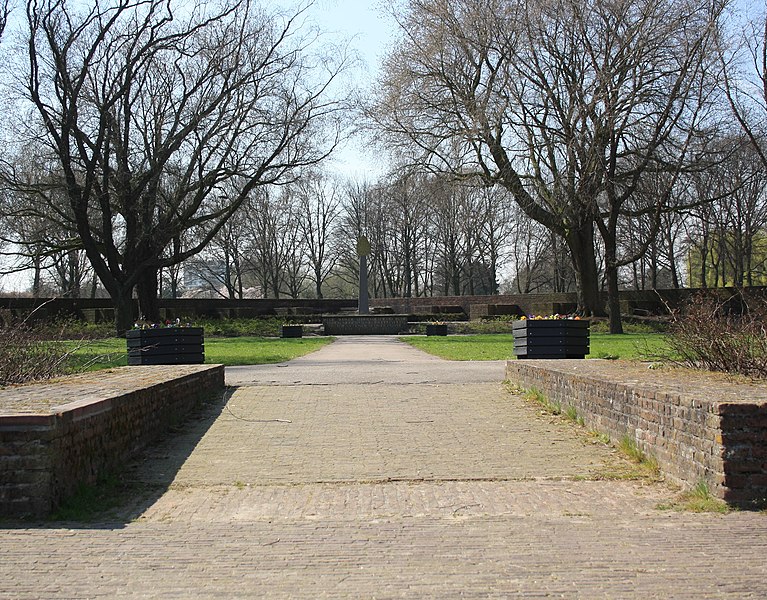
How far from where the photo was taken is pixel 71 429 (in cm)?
602

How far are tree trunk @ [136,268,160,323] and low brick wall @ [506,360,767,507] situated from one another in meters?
31.2

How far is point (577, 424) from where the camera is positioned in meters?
9.27

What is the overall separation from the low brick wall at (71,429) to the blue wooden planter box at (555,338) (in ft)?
25.7

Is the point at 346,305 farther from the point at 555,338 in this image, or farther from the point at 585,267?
the point at 555,338

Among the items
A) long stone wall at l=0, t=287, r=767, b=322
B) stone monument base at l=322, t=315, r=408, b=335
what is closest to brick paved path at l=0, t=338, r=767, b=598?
stone monument base at l=322, t=315, r=408, b=335

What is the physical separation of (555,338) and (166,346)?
298 inches

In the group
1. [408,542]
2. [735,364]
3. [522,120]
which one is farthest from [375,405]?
[522,120]

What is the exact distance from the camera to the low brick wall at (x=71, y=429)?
5500 millimetres

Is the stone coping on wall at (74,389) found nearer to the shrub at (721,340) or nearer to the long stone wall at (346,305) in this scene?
the shrub at (721,340)

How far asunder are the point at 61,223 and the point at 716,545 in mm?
32322

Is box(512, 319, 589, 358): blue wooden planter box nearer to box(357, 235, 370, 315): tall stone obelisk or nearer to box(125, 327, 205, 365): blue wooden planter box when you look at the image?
box(125, 327, 205, 365): blue wooden planter box

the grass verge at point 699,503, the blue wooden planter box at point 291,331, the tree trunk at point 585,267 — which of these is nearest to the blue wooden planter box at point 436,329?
the blue wooden planter box at point 291,331

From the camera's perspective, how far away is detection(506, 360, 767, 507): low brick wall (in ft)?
18.4

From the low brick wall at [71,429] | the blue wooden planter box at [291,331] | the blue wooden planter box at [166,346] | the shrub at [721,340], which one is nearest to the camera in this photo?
the low brick wall at [71,429]
